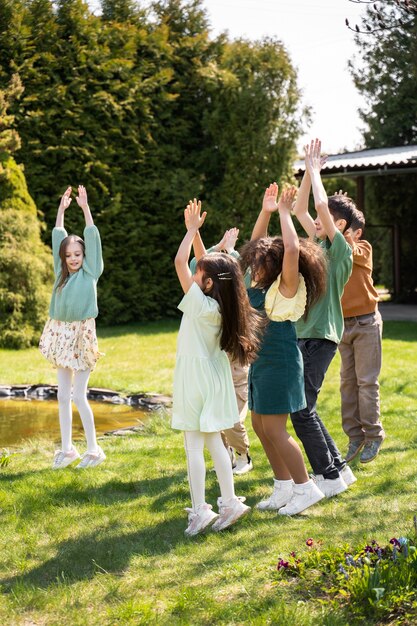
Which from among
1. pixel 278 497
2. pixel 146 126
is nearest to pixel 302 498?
pixel 278 497

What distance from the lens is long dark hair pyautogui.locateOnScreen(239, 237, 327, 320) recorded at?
4.45 m

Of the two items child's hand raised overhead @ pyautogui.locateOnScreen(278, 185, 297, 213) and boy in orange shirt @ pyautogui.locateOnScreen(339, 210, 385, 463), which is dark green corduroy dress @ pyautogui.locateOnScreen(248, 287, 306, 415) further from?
boy in orange shirt @ pyautogui.locateOnScreen(339, 210, 385, 463)

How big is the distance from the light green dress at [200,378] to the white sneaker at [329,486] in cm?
80

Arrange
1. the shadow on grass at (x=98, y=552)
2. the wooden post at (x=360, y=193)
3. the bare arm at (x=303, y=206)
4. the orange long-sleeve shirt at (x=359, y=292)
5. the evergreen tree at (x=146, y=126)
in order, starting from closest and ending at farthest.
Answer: the shadow on grass at (x=98, y=552) → the bare arm at (x=303, y=206) → the orange long-sleeve shirt at (x=359, y=292) → the evergreen tree at (x=146, y=126) → the wooden post at (x=360, y=193)

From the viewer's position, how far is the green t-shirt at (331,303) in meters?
4.78

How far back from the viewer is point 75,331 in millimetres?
5719

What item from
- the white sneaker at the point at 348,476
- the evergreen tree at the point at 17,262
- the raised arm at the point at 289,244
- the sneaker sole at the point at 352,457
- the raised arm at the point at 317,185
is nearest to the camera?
the raised arm at the point at 289,244

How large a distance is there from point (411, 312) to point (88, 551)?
41.3 ft

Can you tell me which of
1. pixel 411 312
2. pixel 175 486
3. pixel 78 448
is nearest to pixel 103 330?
pixel 411 312

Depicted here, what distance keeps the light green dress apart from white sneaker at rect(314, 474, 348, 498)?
0.80m

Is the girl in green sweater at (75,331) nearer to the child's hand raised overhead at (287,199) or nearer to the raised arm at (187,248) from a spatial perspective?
the raised arm at (187,248)

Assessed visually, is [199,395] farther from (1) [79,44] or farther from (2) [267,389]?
(1) [79,44]

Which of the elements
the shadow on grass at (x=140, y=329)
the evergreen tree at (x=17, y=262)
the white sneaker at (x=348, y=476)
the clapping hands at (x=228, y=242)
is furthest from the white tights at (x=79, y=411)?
the shadow on grass at (x=140, y=329)

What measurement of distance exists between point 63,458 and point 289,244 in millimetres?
2310
